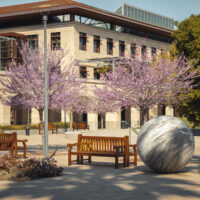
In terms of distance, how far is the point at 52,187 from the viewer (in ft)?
32.1

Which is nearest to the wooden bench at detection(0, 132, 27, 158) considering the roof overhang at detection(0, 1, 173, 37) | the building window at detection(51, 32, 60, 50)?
the roof overhang at detection(0, 1, 173, 37)

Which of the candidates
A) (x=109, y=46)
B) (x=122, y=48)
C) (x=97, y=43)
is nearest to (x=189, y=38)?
(x=97, y=43)

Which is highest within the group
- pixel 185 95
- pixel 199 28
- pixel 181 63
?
pixel 199 28

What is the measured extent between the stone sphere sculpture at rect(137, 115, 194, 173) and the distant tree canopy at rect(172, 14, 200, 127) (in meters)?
20.9

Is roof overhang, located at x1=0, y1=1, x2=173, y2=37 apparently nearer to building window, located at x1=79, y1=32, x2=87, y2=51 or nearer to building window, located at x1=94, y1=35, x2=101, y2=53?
building window, located at x1=94, y1=35, x2=101, y2=53

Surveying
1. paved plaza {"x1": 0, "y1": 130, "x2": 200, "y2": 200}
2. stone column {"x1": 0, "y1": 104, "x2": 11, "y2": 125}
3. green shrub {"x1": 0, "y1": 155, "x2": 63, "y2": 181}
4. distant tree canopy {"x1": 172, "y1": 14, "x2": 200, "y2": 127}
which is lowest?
paved plaza {"x1": 0, "y1": 130, "x2": 200, "y2": 200}

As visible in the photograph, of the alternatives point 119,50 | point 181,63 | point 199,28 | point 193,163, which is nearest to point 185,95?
point 181,63

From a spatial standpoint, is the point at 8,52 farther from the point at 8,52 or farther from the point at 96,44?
the point at 96,44

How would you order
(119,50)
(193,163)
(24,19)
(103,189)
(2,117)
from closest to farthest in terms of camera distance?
(103,189)
(193,163)
(2,117)
(24,19)
(119,50)

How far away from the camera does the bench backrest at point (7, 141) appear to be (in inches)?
629

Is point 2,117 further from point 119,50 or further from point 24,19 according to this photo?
point 119,50

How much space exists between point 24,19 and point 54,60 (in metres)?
34.8

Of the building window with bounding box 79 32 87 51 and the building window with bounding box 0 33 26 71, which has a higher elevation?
the building window with bounding box 79 32 87 51

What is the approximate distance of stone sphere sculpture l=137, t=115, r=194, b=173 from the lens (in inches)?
473
